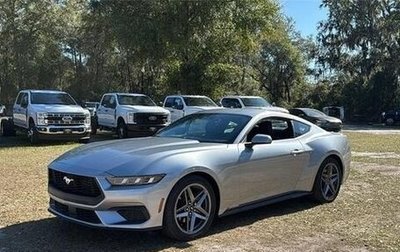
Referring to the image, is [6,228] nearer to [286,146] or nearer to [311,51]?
[286,146]

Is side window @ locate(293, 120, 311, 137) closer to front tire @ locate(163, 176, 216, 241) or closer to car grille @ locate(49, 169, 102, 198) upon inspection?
front tire @ locate(163, 176, 216, 241)

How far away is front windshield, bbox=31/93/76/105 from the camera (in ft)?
58.2

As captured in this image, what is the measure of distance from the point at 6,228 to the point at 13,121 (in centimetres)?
1460

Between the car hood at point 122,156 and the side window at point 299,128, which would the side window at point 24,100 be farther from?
the side window at point 299,128

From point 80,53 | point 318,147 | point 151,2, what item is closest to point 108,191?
point 318,147

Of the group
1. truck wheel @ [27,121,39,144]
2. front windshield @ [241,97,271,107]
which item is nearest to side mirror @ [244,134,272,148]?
truck wheel @ [27,121,39,144]

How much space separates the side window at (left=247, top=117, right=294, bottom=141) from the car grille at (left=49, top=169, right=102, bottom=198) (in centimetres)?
236

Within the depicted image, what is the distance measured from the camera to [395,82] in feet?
152

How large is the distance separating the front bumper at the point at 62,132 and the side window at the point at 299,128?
11013 mm

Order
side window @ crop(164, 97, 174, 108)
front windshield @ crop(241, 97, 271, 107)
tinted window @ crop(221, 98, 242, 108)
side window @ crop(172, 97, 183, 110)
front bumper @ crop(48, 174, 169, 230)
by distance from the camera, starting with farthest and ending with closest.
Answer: tinted window @ crop(221, 98, 242, 108)
front windshield @ crop(241, 97, 271, 107)
side window @ crop(164, 97, 174, 108)
side window @ crop(172, 97, 183, 110)
front bumper @ crop(48, 174, 169, 230)

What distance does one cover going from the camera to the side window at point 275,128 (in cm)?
694

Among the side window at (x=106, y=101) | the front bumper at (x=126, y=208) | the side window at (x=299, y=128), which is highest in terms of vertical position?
the side window at (x=106, y=101)

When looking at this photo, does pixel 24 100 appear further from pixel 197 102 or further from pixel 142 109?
pixel 197 102

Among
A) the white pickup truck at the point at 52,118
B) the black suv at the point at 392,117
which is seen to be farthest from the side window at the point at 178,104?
the black suv at the point at 392,117
